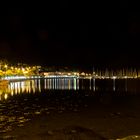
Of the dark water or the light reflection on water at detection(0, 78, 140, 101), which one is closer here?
the dark water

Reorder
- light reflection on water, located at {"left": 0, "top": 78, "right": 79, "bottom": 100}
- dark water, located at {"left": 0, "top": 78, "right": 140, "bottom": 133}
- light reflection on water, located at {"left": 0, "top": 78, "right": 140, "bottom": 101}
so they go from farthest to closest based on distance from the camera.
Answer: light reflection on water, located at {"left": 0, "top": 78, "right": 140, "bottom": 101} → light reflection on water, located at {"left": 0, "top": 78, "right": 79, "bottom": 100} → dark water, located at {"left": 0, "top": 78, "right": 140, "bottom": 133}

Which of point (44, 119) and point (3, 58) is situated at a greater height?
point (3, 58)

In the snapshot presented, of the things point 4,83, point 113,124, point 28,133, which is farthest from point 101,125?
point 4,83

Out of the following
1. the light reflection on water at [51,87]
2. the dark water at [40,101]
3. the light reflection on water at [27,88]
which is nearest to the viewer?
the dark water at [40,101]

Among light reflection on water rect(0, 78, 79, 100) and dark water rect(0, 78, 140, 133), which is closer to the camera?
dark water rect(0, 78, 140, 133)

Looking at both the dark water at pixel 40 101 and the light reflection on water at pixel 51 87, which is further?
the light reflection on water at pixel 51 87

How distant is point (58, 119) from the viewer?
32250mm

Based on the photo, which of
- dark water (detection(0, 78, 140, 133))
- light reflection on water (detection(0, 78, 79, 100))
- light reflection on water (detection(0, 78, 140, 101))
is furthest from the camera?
light reflection on water (detection(0, 78, 140, 101))

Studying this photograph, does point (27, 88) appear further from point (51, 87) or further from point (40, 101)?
point (40, 101)

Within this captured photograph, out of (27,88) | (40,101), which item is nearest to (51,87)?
(27,88)

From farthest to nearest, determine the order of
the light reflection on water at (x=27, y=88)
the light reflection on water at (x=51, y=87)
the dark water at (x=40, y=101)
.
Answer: the light reflection on water at (x=51, y=87) → the light reflection on water at (x=27, y=88) → the dark water at (x=40, y=101)

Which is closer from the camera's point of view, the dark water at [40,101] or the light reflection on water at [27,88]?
the dark water at [40,101]

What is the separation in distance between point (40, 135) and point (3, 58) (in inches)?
5824

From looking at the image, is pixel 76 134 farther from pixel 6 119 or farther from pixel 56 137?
pixel 6 119
